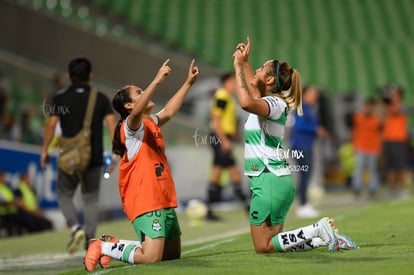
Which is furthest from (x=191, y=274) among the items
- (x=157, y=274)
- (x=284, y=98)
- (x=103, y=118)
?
(x=103, y=118)

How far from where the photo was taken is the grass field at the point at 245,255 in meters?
7.88

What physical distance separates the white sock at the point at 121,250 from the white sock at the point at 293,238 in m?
1.15

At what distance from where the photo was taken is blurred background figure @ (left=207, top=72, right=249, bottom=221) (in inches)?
615

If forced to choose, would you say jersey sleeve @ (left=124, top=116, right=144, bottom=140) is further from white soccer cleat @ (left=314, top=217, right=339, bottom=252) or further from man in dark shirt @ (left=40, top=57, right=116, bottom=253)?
man in dark shirt @ (left=40, top=57, right=116, bottom=253)

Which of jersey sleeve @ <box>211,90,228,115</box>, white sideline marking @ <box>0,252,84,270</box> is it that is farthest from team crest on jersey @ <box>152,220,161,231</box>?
jersey sleeve @ <box>211,90,228,115</box>

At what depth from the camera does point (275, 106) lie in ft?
28.6

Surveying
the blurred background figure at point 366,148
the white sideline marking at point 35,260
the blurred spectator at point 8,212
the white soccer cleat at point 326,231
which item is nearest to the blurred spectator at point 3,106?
the blurred spectator at point 8,212

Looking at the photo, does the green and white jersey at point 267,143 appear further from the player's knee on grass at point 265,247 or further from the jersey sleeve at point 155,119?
the jersey sleeve at point 155,119

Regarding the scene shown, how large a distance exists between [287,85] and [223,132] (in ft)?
22.3

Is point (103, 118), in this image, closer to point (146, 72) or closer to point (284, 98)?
point (284, 98)

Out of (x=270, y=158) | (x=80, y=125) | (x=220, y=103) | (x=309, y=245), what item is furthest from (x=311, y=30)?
(x=309, y=245)

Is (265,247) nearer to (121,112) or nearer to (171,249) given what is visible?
(171,249)

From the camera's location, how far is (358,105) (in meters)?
26.8

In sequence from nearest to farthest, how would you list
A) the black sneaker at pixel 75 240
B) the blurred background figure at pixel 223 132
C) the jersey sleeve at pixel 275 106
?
the jersey sleeve at pixel 275 106
the black sneaker at pixel 75 240
the blurred background figure at pixel 223 132
